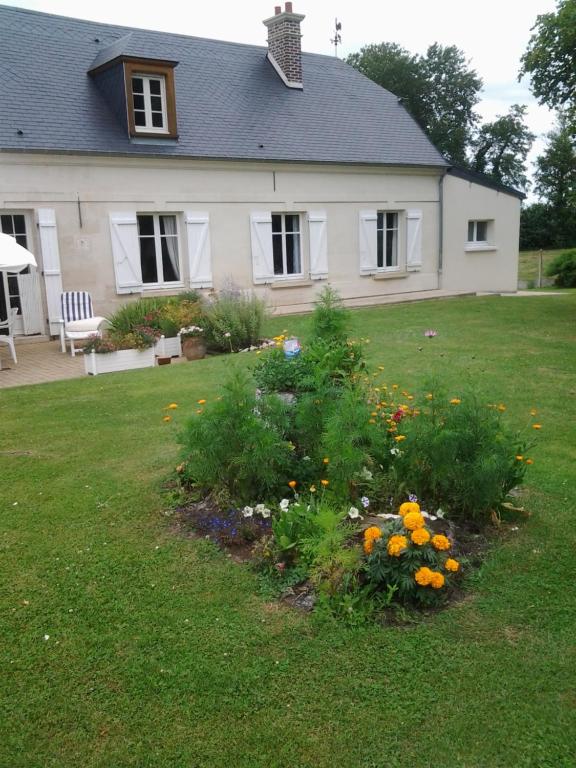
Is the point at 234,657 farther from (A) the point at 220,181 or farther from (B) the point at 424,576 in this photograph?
(A) the point at 220,181

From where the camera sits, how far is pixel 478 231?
18516 millimetres

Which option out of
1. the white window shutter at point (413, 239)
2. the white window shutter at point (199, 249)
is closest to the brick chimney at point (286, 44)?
the white window shutter at point (413, 239)

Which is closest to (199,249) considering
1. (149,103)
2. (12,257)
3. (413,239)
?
(149,103)

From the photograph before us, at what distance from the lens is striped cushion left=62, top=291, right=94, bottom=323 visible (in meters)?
10.9

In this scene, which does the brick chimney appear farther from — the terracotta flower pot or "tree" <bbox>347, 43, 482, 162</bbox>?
"tree" <bbox>347, 43, 482, 162</bbox>

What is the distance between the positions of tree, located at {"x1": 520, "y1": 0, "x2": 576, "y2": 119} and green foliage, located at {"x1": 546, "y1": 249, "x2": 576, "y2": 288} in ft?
30.9

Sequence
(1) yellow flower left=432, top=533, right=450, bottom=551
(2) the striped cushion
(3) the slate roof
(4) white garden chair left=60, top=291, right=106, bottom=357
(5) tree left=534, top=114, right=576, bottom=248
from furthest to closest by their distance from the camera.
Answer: (5) tree left=534, top=114, right=576, bottom=248 → (3) the slate roof → (2) the striped cushion → (4) white garden chair left=60, top=291, right=106, bottom=357 → (1) yellow flower left=432, top=533, right=450, bottom=551

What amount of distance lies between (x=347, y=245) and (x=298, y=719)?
14.0 meters

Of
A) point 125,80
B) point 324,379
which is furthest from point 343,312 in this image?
point 125,80

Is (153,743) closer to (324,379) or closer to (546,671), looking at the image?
(546,671)

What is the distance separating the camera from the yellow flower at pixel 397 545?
10.2 ft

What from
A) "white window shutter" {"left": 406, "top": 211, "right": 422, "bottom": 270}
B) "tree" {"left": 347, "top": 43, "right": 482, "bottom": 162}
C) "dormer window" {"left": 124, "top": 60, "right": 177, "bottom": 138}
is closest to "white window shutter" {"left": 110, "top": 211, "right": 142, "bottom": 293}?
"dormer window" {"left": 124, "top": 60, "right": 177, "bottom": 138}

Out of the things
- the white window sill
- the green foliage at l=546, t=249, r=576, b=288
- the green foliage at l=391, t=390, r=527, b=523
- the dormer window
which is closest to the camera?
the green foliage at l=391, t=390, r=527, b=523

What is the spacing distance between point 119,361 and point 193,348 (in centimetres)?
119
